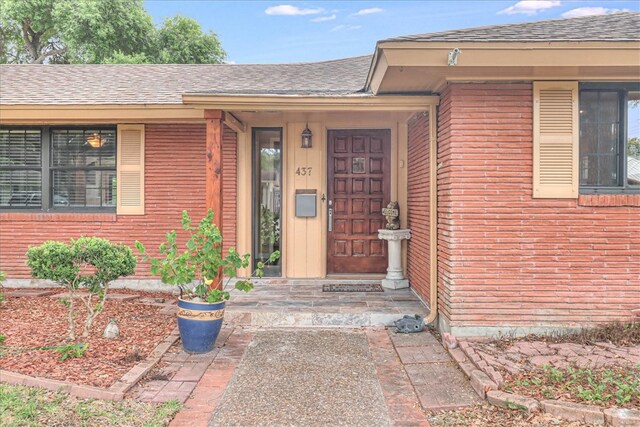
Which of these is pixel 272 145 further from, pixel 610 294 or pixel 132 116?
pixel 610 294

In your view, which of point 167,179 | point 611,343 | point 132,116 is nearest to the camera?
point 611,343

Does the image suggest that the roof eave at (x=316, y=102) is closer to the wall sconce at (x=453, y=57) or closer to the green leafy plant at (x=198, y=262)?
the wall sconce at (x=453, y=57)

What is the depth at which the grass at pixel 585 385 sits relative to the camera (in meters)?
2.86

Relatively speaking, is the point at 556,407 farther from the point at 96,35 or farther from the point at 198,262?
the point at 96,35

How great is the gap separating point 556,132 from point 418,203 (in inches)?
76.8

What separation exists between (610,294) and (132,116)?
5870 millimetres

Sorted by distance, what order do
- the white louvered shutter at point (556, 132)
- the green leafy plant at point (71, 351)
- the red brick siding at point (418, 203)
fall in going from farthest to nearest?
the red brick siding at point (418, 203)
the white louvered shutter at point (556, 132)
the green leafy plant at point (71, 351)

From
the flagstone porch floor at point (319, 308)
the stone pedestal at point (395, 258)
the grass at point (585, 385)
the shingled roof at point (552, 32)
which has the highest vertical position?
the shingled roof at point (552, 32)

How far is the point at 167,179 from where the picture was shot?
21.1 feet

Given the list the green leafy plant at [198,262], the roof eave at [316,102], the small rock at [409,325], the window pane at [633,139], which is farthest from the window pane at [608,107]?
the green leafy plant at [198,262]

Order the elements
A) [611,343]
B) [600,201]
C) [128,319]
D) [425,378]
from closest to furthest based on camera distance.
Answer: [425,378] < [611,343] < [600,201] < [128,319]

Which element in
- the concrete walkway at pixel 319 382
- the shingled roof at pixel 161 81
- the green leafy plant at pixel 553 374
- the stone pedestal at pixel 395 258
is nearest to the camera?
the concrete walkway at pixel 319 382

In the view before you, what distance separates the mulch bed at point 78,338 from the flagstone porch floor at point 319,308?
84cm

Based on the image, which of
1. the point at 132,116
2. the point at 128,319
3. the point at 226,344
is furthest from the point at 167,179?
the point at 226,344
